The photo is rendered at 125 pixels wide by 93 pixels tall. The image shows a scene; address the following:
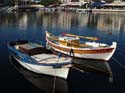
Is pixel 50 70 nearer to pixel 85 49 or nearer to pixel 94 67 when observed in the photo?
pixel 94 67

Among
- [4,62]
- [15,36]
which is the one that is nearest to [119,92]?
[4,62]

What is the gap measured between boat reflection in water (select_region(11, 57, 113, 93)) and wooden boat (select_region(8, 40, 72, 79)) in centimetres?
65

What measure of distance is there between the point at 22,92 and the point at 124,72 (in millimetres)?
13749

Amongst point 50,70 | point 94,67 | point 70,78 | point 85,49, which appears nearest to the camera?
point 50,70

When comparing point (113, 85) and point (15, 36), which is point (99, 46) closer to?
point (113, 85)

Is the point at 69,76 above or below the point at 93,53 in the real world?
below

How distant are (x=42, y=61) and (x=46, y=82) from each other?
9.15 ft

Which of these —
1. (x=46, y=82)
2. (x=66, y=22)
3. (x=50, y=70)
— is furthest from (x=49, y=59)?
(x=66, y=22)

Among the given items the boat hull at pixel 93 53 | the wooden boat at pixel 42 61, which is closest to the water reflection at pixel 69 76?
the wooden boat at pixel 42 61

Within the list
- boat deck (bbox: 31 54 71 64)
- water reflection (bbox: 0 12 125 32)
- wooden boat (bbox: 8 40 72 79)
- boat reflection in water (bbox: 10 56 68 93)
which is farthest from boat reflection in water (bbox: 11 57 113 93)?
water reflection (bbox: 0 12 125 32)

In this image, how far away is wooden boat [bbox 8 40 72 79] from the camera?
94.6 feet

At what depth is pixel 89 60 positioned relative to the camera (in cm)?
3931

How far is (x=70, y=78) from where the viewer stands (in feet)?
100

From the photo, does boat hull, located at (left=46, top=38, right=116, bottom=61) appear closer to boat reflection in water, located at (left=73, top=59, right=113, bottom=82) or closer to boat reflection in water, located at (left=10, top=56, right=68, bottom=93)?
boat reflection in water, located at (left=73, top=59, right=113, bottom=82)
